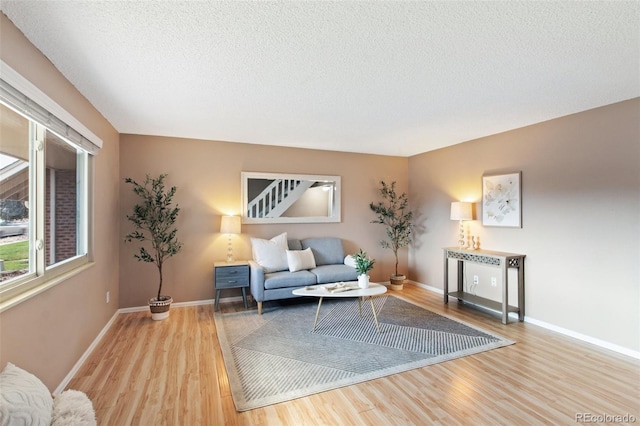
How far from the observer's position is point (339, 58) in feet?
6.93

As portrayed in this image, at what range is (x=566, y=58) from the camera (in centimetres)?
210

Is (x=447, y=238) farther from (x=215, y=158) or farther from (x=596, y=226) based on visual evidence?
(x=215, y=158)

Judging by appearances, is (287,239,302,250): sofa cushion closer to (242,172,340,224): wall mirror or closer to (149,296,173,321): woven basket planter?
(242,172,340,224): wall mirror

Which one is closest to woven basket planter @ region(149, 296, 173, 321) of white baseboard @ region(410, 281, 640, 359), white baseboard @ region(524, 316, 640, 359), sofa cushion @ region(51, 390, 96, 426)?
sofa cushion @ region(51, 390, 96, 426)

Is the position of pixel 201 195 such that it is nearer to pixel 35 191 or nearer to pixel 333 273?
pixel 333 273

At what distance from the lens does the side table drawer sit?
13.2 feet

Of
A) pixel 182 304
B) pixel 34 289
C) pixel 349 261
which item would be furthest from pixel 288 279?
pixel 34 289

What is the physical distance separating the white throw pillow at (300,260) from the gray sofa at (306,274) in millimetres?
66

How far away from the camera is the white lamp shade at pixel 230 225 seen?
13.7 feet

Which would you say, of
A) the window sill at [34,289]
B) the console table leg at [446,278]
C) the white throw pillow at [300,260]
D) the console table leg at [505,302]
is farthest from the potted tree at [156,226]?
the console table leg at [505,302]

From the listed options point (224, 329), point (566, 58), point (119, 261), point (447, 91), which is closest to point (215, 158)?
point (119, 261)

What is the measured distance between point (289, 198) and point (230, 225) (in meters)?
1.11

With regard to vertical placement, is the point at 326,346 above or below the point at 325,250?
below

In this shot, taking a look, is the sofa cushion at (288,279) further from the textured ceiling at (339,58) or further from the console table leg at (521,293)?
the console table leg at (521,293)
